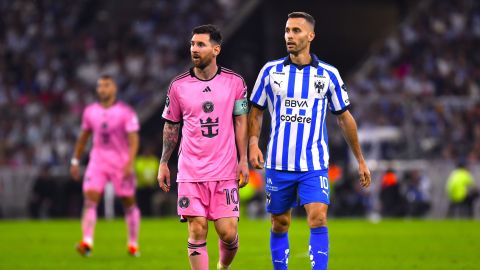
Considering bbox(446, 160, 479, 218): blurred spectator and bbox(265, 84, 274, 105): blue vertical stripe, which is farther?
bbox(446, 160, 479, 218): blurred spectator

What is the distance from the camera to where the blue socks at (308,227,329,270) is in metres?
9.88

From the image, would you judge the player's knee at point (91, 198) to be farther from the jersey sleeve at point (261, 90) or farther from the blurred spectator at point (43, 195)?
the blurred spectator at point (43, 195)

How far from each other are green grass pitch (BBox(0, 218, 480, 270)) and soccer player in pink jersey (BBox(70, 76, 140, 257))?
2.51 feet

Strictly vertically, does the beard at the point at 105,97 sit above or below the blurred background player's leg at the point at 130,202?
above

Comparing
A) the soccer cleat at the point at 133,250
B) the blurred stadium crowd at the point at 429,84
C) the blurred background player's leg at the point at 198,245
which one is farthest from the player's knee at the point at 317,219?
the blurred stadium crowd at the point at 429,84

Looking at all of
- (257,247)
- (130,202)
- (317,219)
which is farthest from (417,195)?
(317,219)

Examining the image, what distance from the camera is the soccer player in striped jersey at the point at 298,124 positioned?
402 inches

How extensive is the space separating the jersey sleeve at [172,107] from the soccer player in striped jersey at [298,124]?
73 centimetres

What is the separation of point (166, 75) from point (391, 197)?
9.75 meters

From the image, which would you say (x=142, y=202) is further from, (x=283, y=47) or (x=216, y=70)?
(x=216, y=70)

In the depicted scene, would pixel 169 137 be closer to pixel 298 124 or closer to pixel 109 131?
pixel 298 124

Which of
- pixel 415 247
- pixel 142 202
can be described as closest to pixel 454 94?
pixel 142 202

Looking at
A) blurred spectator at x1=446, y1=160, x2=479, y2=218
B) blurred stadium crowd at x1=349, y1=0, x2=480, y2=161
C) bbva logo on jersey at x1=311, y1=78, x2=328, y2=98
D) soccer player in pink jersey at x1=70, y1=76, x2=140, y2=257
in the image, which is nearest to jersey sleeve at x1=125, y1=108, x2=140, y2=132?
soccer player in pink jersey at x1=70, y1=76, x2=140, y2=257

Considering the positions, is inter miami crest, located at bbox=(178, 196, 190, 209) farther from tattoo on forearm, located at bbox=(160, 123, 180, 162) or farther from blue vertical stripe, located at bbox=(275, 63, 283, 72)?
blue vertical stripe, located at bbox=(275, 63, 283, 72)
